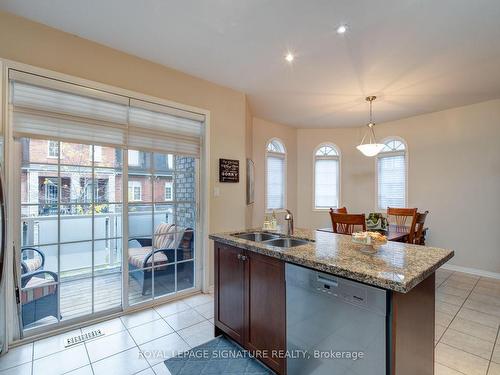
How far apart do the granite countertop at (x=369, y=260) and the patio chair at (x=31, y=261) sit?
176 centimetres

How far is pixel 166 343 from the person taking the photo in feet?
7.30

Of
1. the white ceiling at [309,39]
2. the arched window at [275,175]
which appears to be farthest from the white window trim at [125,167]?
the arched window at [275,175]

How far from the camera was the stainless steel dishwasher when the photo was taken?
4.10 feet

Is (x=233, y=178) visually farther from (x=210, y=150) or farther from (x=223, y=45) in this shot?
(x=223, y=45)

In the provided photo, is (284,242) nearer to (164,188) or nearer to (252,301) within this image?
(252,301)

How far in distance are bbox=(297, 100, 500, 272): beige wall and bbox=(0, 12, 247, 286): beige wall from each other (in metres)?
3.38

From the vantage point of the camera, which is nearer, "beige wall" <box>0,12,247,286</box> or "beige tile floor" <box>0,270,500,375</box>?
"beige tile floor" <box>0,270,500,375</box>

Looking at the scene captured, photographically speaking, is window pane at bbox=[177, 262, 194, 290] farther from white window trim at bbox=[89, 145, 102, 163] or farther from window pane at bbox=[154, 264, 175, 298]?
white window trim at bbox=[89, 145, 102, 163]

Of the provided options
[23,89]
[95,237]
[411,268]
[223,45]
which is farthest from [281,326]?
[23,89]

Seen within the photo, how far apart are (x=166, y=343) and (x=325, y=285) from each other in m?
1.62

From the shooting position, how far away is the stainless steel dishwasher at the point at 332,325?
125 centimetres

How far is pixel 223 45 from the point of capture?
251cm

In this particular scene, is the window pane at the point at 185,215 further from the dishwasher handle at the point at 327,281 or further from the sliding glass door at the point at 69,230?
the dishwasher handle at the point at 327,281

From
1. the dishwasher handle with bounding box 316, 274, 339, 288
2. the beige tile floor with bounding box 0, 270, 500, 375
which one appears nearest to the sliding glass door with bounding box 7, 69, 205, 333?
the beige tile floor with bounding box 0, 270, 500, 375
